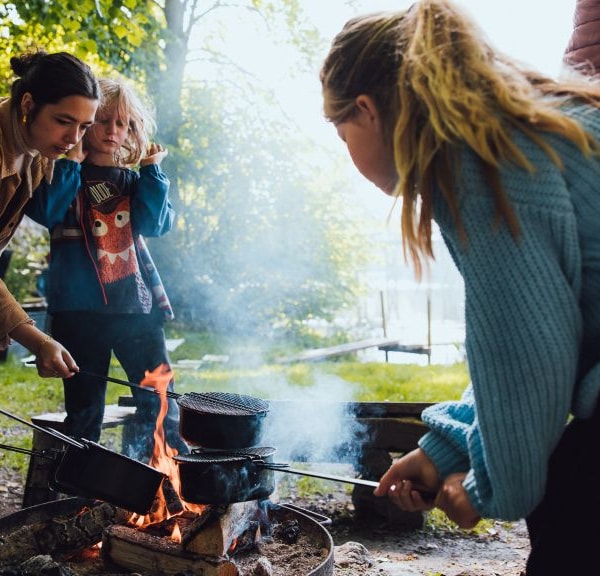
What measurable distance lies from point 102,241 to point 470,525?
271 centimetres

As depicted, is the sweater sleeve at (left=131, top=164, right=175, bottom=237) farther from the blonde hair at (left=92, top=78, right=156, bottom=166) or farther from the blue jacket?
the blonde hair at (left=92, top=78, right=156, bottom=166)

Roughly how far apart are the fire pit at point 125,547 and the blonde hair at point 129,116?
1913 millimetres

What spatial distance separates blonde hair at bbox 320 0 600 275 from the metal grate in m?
1.45

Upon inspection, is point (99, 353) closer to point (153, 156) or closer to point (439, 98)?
point (153, 156)

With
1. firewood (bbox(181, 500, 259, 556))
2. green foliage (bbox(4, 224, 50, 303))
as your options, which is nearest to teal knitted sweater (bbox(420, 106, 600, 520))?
firewood (bbox(181, 500, 259, 556))

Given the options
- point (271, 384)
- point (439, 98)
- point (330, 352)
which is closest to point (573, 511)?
point (439, 98)

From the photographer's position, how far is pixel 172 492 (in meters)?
3.32

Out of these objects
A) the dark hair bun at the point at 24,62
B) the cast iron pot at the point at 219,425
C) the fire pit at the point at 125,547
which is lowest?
the fire pit at the point at 125,547

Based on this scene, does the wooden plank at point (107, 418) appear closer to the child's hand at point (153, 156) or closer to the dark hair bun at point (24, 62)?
the child's hand at point (153, 156)

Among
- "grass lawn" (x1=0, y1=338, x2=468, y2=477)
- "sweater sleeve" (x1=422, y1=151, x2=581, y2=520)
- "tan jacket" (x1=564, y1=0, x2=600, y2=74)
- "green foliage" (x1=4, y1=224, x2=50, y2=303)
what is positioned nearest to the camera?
"sweater sleeve" (x1=422, y1=151, x2=581, y2=520)

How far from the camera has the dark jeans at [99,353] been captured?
12.4 feet

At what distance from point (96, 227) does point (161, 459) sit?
1.30 metres

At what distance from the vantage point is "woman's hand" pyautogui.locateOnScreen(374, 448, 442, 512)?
5.89 feet

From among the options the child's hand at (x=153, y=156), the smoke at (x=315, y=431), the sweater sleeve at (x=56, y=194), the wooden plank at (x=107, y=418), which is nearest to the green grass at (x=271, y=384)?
the wooden plank at (x=107, y=418)
